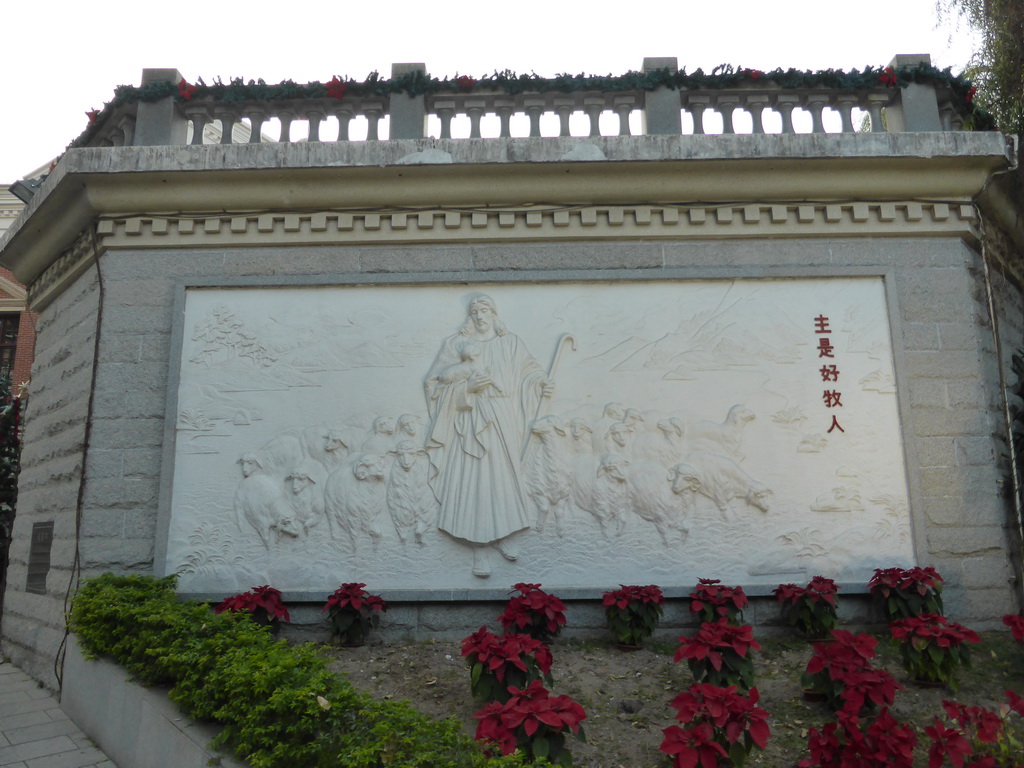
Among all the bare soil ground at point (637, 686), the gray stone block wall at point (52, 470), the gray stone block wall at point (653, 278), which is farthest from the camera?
the gray stone block wall at point (52, 470)

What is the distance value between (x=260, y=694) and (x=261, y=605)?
5.72 ft

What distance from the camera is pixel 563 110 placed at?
252 inches

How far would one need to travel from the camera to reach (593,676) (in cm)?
483

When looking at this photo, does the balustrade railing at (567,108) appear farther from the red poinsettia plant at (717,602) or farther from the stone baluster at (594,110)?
the red poinsettia plant at (717,602)

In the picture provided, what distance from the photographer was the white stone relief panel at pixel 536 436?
561cm

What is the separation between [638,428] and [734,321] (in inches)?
46.8

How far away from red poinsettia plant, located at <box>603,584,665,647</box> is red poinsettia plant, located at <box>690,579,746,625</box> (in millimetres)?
265

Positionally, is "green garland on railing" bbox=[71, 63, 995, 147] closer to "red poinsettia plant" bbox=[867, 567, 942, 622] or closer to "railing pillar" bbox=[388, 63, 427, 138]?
"railing pillar" bbox=[388, 63, 427, 138]

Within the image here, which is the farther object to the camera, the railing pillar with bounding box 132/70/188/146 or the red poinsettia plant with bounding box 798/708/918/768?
the railing pillar with bounding box 132/70/188/146

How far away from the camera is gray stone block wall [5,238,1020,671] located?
18.3 ft

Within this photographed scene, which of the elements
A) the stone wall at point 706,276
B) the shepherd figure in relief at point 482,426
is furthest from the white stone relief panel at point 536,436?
the stone wall at point 706,276

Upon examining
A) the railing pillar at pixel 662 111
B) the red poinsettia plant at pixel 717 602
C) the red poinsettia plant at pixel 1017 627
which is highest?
the railing pillar at pixel 662 111

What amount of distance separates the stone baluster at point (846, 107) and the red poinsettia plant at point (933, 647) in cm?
409

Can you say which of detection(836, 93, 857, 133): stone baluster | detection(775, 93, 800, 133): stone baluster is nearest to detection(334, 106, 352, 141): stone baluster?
detection(775, 93, 800, 133): stone baluster
